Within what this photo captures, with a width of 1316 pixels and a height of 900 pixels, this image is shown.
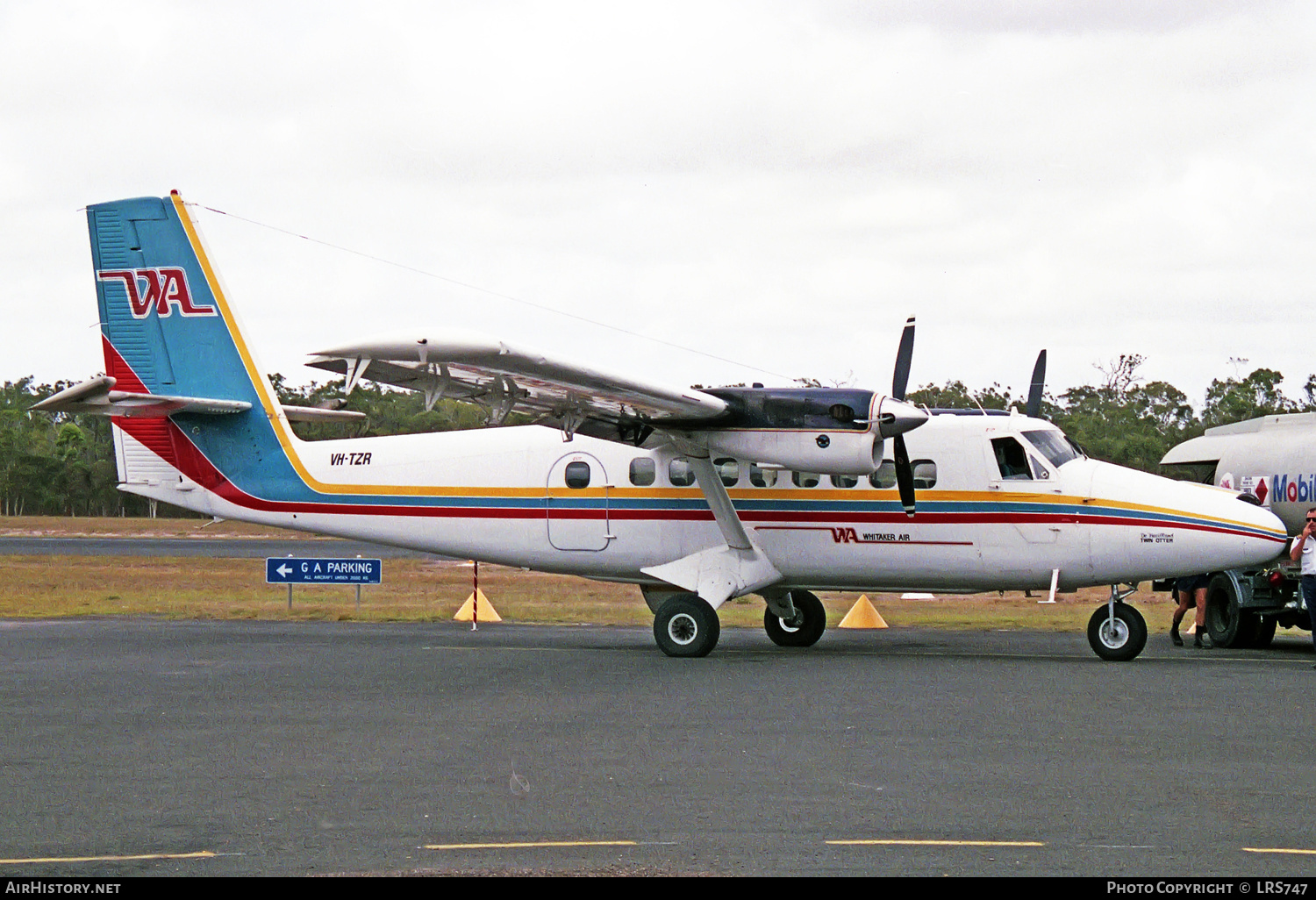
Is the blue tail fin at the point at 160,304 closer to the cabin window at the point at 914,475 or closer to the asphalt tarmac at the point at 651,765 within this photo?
the asphalt tarmac at the point at 651,765

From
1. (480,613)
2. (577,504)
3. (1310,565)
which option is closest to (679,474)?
(577,504)

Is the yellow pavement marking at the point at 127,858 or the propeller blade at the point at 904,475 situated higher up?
the propeller blade at the point at 904,475

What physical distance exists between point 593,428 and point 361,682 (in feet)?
16.0

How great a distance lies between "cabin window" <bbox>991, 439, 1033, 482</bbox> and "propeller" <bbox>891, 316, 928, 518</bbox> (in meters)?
1.13

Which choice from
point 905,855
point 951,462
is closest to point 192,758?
point 905,855

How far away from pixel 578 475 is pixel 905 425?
15.9 feet

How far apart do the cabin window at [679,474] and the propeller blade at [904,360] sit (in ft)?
9.57

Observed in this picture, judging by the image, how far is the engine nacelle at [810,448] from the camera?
1534 centimetres

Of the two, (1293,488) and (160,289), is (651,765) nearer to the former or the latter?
(160,289)

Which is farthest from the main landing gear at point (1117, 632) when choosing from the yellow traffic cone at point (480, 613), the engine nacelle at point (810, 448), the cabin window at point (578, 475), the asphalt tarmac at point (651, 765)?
the yellow traffic cone at point (480, 613)

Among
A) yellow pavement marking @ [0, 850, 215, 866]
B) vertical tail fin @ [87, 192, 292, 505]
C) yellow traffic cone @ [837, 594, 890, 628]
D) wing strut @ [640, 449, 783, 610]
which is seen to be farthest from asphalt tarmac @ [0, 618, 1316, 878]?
yellow traffic cone @ [837, 594, 890, 628]

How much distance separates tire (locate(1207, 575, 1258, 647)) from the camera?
729 inches

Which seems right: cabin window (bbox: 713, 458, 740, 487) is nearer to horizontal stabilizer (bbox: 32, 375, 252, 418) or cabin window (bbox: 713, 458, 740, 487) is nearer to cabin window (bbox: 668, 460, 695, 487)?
cabin window (bbox: 668, 460, 695, 487)

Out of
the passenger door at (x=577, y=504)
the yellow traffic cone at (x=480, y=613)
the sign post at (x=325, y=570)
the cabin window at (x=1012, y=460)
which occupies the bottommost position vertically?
the yellow traffic cone at (x=480, y=613)
